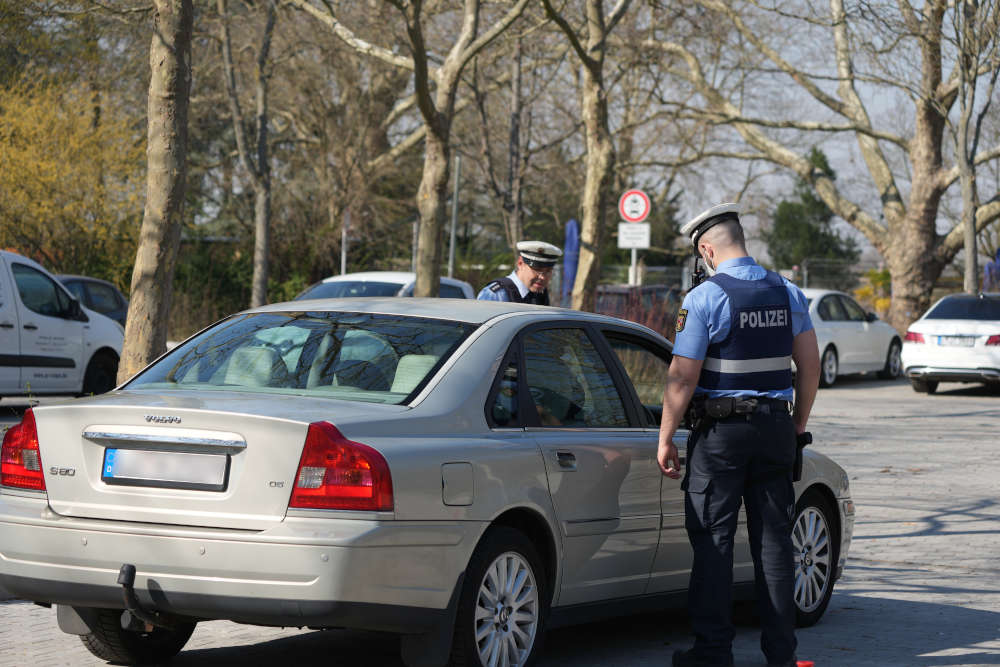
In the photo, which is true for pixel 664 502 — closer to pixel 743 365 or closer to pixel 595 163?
pixel 743 365

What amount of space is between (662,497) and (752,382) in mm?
796

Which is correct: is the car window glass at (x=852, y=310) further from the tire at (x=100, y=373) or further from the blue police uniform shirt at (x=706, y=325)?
the blue police uniform shirt at (x=706, y=325)

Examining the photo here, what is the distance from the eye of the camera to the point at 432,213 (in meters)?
17.2

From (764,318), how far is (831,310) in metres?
19.6

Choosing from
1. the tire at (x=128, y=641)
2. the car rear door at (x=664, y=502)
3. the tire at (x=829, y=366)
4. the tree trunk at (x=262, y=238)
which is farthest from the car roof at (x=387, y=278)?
the tire at (x=128, y=641)

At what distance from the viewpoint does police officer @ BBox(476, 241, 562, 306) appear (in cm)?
898

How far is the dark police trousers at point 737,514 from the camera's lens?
580 cm

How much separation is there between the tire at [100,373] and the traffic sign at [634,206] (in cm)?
927

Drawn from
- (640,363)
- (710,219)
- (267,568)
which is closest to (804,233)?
(640,363)

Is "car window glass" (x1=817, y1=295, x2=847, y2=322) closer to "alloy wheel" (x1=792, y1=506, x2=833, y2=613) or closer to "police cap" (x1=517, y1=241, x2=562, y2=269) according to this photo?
"police cap" (x1=517, y1=241, x2=562, y2=269)

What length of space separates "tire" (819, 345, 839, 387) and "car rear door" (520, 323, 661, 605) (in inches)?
731

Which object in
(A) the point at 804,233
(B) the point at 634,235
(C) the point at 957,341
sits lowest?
(C) the point at 957,341

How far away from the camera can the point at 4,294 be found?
1499cm

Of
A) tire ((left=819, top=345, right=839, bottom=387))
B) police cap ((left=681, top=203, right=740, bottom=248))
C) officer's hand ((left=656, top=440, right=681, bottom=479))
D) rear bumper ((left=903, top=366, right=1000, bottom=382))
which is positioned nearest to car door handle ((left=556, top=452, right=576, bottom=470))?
officer's hand ((left=656, top=440, right=681, bottom=479))
